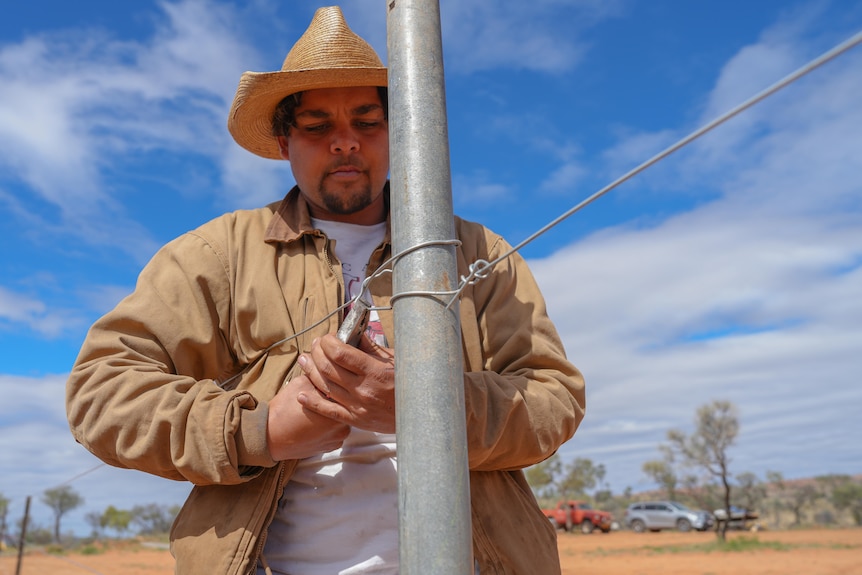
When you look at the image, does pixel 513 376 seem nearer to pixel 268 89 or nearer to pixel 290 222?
pixel 290 222

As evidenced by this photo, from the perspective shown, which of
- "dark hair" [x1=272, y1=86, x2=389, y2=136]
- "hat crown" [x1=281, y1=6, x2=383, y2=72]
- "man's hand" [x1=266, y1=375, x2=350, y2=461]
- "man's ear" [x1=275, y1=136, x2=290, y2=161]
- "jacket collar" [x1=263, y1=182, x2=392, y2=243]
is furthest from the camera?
"man's ear" [x1=275, y1=136, x2=290, y2=161]

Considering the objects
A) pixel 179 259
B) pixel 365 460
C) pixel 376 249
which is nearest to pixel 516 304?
pixel 376 249

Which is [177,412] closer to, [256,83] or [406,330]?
[406,330]

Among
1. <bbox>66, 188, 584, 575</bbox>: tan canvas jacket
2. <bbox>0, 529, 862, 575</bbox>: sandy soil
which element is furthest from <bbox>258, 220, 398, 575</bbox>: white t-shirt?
<bbox>0, 529, 862, 575</bbox>: sandy soil

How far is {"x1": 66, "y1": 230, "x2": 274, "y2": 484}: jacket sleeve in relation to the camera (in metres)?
1.89

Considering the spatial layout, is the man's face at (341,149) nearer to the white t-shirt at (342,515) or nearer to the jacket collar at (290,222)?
the jacket collar at (290,222)

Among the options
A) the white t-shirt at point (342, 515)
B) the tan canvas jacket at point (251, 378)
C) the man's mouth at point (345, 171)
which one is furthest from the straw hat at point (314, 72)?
the white t-shirt at point (342, 515)

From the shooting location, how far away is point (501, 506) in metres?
2.13

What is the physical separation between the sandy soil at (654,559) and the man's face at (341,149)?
1357 centimetres

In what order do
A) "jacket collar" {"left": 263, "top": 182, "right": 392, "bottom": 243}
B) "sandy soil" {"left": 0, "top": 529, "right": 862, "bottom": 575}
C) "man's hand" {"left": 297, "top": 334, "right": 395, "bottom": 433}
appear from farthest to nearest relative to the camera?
"sandy soil" {"left": 0, "top": 529, "right": 862, "bottom": 575}
"jacket collar" {"left": 263, "top": 182, "right": 392, "bottom": 243}
"man's hand" {"left": 297, "top": 334, "right": 395, "bottom": 433}

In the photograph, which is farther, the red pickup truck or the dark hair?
the red pickup truck

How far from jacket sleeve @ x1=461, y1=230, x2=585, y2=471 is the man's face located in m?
0.45

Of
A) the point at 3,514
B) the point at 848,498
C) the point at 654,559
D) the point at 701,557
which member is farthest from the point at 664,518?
the point at 3,514

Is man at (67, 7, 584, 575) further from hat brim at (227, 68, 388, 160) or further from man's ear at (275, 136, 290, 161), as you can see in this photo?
man's ear at (275, 136, 290, 161)
